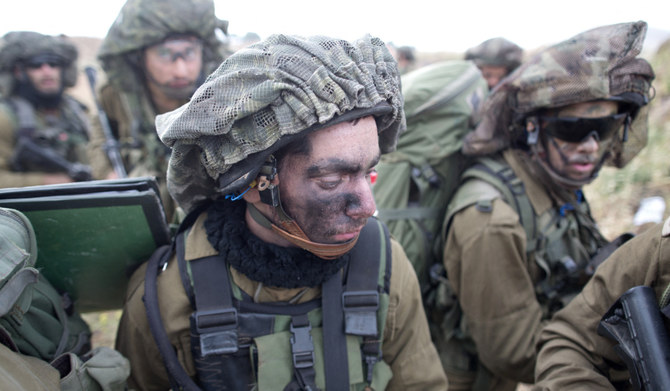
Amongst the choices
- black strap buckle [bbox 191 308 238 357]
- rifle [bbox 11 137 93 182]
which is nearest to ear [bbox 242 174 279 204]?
black strap buckle [bbox 191 308 238 357]

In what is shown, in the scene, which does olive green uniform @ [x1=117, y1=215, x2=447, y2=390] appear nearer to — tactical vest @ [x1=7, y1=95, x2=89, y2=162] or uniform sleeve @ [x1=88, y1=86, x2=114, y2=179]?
uniform sleeve @ [x1=88, y1=86, x2=114, y2=179]

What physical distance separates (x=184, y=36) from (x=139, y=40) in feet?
1.26

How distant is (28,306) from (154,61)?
2.97 meters

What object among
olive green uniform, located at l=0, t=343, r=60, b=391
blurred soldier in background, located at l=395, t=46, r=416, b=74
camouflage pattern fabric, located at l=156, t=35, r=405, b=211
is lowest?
blurred soldier in background, located at l=395, t=46, r=416, b=74

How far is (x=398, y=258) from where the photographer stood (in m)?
1.95

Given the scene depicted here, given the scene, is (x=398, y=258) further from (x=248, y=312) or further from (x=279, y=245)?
(x=248, y=312)

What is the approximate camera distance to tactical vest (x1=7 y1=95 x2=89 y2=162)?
4541 mm

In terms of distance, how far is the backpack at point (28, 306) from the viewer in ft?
3.93

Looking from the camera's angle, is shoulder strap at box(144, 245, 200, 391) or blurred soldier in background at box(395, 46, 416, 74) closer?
shoulder strap at box(144, 245, 200, 391)

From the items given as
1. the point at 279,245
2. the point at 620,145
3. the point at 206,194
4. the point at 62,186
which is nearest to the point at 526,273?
the point at 620,145

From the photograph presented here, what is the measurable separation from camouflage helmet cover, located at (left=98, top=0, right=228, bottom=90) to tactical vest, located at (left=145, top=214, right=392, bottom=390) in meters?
2.64

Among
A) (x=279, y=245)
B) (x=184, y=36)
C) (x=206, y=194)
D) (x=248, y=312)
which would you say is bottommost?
(x=248, y=312)

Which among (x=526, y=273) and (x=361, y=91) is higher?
(x=361, y=91)

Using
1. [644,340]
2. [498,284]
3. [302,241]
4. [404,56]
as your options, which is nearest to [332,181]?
[302,241]
